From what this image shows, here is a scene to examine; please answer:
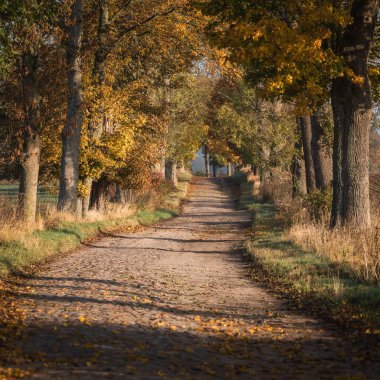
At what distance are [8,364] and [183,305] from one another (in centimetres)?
394

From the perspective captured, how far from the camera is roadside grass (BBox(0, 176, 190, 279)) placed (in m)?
12.6

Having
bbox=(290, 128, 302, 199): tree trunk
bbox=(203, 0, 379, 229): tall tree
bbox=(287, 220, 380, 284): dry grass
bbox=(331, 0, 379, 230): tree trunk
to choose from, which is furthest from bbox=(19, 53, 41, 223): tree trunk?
bbox=(290, 128, 302, 199): tree trunk

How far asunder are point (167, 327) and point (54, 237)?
894 centimetres

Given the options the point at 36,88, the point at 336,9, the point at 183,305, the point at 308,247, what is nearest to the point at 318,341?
the point at 183,305

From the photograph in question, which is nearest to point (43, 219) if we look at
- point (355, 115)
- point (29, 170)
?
point (29, 170)

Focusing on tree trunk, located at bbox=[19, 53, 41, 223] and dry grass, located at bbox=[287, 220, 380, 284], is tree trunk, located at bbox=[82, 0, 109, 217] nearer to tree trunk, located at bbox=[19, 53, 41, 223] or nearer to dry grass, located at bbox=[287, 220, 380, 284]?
tree trunk, located at bbox=[19, 53, 41, 223]

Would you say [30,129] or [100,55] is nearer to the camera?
[30,129]

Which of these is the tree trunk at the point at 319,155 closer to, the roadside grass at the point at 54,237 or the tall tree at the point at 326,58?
the tall tree at the point at 326,58

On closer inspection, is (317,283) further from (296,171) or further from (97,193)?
(296,171)

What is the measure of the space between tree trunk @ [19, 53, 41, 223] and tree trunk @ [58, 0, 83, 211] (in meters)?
1.41

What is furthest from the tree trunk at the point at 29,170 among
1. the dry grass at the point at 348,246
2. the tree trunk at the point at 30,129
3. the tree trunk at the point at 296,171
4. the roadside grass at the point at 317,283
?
the tree trunk at the point at 296,171

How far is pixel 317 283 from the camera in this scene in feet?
33.8

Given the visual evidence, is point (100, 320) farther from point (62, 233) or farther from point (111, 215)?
point (111, 215)

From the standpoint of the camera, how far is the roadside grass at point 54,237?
12570mm
